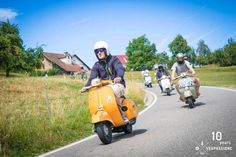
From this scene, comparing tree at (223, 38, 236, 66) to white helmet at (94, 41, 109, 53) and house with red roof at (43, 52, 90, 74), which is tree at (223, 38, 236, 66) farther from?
white helmet at (94, 41, 109, 53)

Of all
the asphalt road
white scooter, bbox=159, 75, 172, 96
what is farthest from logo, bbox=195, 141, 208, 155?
white scooter, bbox=159, 75, 172, 96

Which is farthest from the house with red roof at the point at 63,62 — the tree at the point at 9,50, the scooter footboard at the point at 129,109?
the scooter footboard at the point at 129,109

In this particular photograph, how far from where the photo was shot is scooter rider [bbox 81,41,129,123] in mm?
7428

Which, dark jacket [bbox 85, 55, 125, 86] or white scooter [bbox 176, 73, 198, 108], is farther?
white scooter [bbox 176, 73, 198, 108]

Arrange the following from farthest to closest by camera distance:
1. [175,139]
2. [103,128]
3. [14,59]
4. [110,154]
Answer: [14,59]
[103,128]
[175,139]
[110,154]

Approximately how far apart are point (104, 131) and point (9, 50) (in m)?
48.7

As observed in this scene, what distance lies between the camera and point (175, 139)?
20.8 feet

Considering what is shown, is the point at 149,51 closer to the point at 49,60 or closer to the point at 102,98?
the point at 49,60

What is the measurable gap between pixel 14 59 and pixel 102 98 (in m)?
49.2

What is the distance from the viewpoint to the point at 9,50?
52.3 m

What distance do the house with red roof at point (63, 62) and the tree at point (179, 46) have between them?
29057mm

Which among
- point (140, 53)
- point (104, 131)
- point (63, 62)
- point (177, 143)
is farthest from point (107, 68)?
point (140, 53)

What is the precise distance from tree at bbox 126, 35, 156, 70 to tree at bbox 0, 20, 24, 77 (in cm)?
4192

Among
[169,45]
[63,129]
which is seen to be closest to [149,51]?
[169,45]
